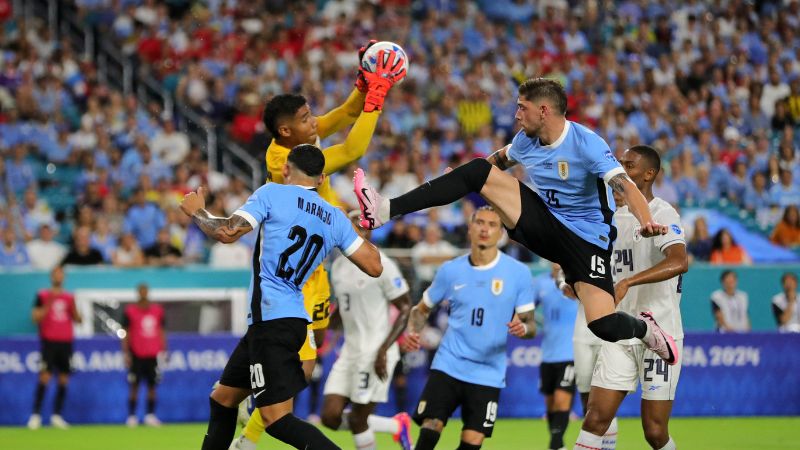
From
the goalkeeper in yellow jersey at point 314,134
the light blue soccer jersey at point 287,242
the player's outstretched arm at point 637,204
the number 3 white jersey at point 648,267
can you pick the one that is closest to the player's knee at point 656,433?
the number 3 white jersey at point 648,267

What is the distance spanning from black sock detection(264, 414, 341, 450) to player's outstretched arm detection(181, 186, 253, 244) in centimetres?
129

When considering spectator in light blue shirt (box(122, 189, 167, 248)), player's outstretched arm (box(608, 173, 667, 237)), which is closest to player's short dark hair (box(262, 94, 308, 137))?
player's outstretched arm (box(608, 173, 667, 237))

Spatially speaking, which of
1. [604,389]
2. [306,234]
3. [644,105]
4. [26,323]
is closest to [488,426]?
[604,389]

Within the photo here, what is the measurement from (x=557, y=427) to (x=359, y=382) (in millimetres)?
2304

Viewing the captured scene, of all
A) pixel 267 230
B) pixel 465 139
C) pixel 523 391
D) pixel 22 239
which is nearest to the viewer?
pixel 267 230

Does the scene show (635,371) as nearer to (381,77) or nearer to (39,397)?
(381,77)

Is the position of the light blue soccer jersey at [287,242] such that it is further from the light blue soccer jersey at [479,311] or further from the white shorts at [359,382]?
the white shorts at [359,382]

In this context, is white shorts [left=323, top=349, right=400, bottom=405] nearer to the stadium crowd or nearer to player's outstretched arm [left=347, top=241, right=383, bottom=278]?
player's outstretched arm [left=347, top=241, right=383, bottom=278]

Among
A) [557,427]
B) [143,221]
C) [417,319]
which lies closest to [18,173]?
[143,221]

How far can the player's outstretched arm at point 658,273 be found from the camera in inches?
379

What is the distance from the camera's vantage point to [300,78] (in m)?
22.9

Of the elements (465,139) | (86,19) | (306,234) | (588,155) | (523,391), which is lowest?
(523,391)

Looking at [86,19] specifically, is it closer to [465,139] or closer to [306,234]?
[465,139]

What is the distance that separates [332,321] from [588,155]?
4.83 m
